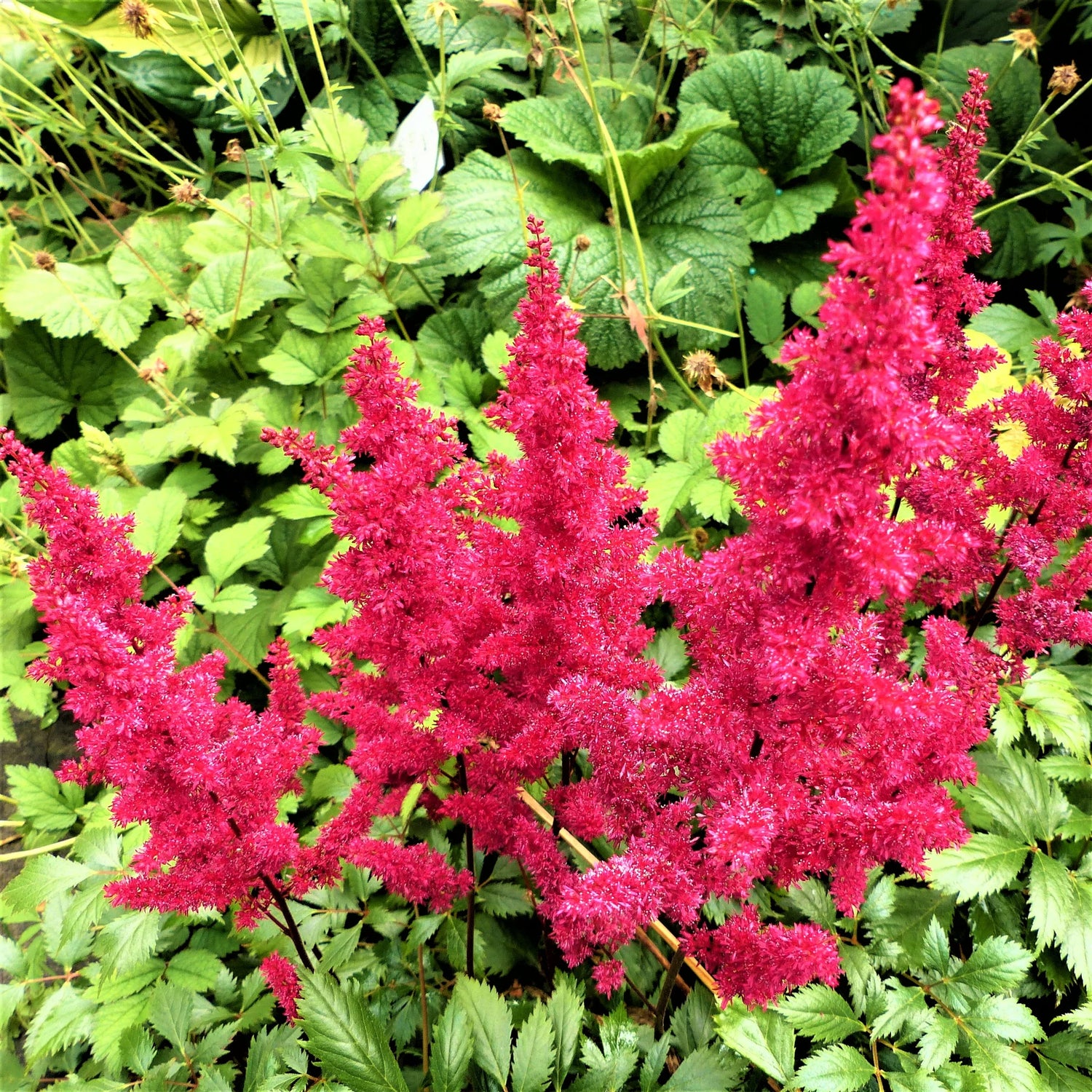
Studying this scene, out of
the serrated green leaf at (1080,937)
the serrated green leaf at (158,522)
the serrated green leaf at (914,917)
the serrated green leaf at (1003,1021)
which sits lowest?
the serrated green leaf at (914,917)

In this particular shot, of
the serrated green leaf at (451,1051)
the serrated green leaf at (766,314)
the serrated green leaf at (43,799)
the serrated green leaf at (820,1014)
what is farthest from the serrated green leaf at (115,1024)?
the serrated green leaf at (766,314)

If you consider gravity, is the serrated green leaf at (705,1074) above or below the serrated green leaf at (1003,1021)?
below

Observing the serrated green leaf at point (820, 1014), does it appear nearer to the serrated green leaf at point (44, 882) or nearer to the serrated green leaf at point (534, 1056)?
the serrated green leaf at point (534, 1056)

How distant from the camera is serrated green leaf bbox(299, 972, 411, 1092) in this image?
1.25 m

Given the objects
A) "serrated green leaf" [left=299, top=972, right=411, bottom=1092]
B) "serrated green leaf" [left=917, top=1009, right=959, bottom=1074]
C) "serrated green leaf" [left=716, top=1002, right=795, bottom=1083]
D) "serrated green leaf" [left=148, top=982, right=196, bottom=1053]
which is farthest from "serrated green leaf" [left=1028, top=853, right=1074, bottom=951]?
"serrated green leaf" [left=148, top=982, right=196, bottom=1053]

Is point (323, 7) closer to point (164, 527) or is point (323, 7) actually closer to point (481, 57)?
point (481, 57)

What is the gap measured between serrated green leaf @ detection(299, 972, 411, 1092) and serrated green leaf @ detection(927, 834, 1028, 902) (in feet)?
3.31

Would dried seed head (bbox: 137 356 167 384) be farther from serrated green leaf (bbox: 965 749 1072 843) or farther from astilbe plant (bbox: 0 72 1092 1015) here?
serrated green leaf (bbox: 965 749 1072 843)

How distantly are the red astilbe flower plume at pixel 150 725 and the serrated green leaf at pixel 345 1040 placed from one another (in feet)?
0.60

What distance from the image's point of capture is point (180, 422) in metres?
2.38

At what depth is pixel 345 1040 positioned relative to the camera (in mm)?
1266

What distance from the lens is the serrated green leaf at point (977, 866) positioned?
1535 millimetres

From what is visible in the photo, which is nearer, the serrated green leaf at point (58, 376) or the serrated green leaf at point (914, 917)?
the serrated green leaf at point (914, 917)

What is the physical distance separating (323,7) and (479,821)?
106 inches
